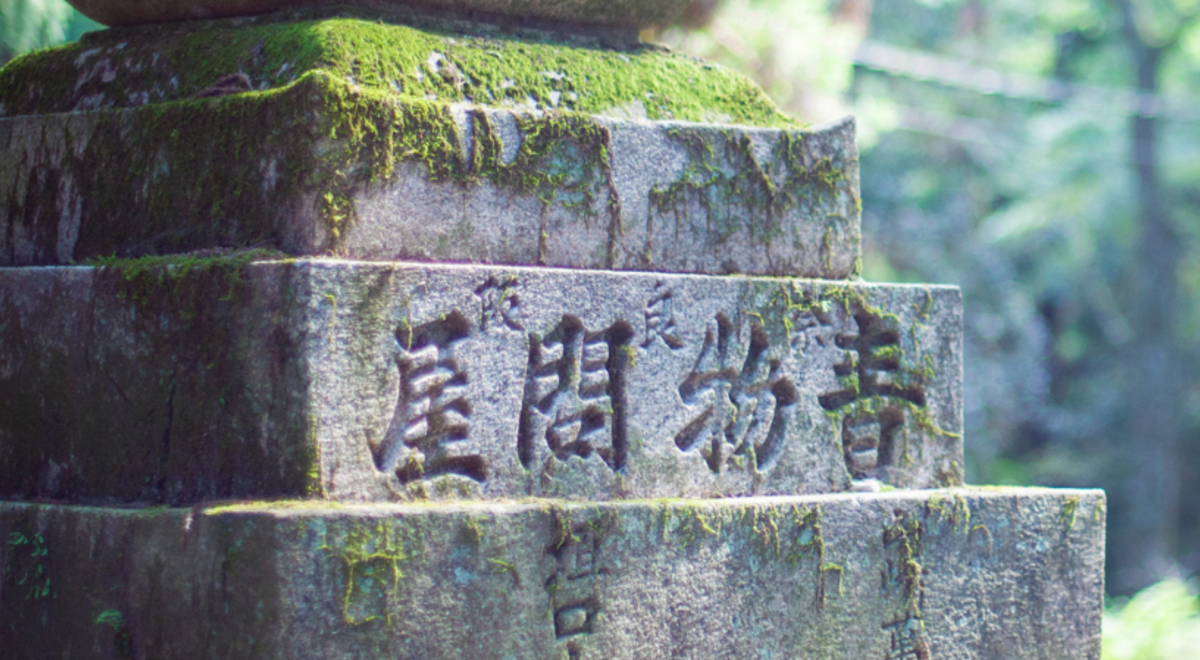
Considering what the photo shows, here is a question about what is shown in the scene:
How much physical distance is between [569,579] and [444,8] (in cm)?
127

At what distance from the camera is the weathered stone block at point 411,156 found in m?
2.36

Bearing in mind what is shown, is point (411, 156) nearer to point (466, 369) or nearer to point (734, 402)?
point (466, 369)

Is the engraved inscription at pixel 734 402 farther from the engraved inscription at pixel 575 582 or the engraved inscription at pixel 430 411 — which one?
the engraved inscription at pixel 430 411

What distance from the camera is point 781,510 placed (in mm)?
2633

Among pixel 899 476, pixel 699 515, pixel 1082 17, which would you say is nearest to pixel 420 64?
pixel 699 515

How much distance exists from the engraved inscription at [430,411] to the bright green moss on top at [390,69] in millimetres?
478

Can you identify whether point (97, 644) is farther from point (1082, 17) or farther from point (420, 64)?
point (1082, 17)

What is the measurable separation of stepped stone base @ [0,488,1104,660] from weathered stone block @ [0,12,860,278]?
1.78ft

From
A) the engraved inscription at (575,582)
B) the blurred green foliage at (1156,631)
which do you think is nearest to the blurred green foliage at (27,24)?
the engraved inscription at (575,582)

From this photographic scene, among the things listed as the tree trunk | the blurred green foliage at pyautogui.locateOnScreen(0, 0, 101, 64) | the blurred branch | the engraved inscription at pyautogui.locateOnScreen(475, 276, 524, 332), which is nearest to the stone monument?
the engraved inscription at pyautogui.locateOnScreen(475, 276, 524, 332)

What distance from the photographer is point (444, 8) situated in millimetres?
2768

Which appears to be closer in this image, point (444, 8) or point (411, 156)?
point (411, 156)

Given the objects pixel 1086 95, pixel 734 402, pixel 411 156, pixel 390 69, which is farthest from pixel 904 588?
pixel 1086 95

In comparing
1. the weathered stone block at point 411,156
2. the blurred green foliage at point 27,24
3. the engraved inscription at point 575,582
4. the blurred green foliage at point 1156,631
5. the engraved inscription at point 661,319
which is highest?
the blurred green foliage at point 27,24
